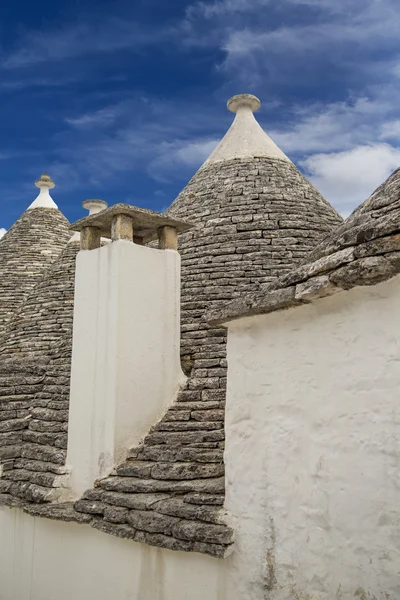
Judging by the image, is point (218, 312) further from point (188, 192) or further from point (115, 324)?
point (188, 192)

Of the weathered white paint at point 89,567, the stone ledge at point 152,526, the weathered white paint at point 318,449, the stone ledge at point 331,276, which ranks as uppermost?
the stone ledge at point 331,276

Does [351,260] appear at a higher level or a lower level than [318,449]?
higher

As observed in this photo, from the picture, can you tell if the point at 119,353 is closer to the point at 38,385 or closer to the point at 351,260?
the point at 38,385

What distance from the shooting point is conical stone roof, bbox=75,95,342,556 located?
431 cm

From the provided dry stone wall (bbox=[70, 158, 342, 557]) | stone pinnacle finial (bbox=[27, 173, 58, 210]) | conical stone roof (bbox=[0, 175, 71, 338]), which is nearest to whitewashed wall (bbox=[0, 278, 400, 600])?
dry stone wall (bbox=[70, 158, 342, 557])

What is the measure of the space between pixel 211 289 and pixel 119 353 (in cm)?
187

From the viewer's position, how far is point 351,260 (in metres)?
3.15

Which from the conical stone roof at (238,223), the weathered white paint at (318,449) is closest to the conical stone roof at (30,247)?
the conical stone roof at (238,223)

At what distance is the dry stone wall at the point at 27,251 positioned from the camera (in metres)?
11.9

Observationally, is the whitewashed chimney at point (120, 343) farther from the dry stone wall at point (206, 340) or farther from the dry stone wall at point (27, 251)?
the dry stone wall at point (27, 251)

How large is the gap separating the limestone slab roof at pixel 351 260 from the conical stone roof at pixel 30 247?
8282 millimetres

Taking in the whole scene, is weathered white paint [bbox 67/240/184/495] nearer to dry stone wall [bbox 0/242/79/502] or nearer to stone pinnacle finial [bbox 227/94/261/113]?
dry stone wall [bbox 0/242/79/502]

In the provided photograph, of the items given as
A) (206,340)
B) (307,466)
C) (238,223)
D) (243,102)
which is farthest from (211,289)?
(243,102)

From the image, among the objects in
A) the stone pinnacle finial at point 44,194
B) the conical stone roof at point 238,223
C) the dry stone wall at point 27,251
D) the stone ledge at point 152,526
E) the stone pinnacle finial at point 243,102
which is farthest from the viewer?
the stone pinnacle finial at point 44,194
